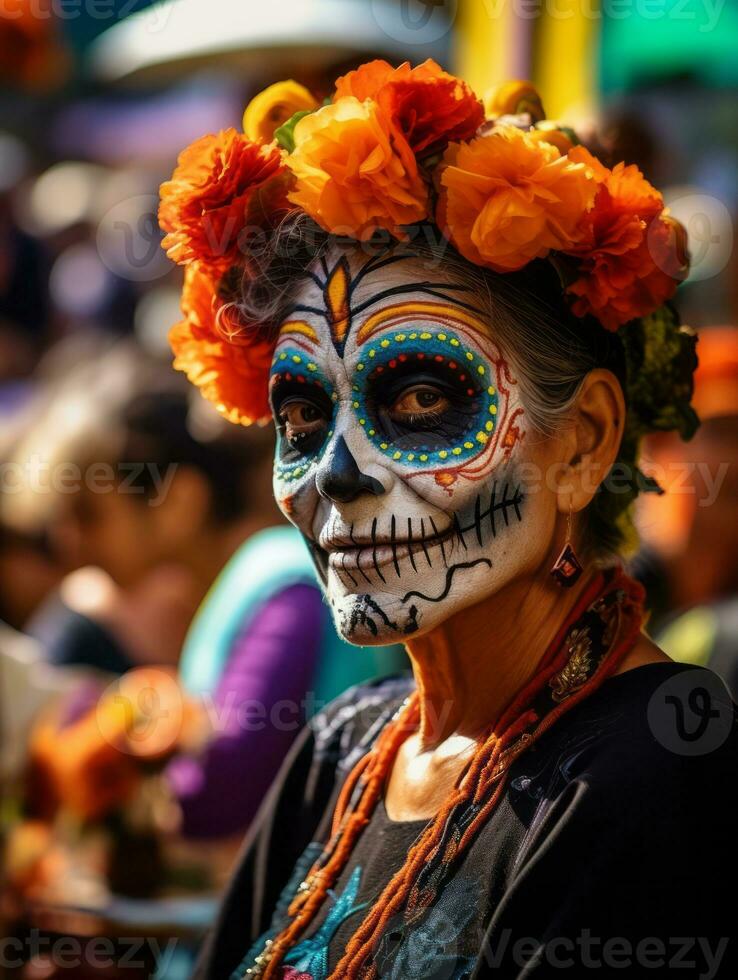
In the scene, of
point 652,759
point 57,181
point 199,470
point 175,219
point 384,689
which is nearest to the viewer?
point 652,759

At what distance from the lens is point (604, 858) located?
6.10 ft

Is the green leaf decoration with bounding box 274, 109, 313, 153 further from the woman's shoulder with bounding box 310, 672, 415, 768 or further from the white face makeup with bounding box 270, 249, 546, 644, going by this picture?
the woman's shoulder with bounding box 310, 672, 415, 768

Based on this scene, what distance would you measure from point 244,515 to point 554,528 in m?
2.61

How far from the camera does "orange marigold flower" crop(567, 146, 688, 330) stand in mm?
2146

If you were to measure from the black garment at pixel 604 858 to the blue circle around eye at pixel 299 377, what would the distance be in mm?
598

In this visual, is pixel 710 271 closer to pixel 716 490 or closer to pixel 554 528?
pixel 716 490

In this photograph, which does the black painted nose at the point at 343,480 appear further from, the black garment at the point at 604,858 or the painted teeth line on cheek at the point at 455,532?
the black garment at the point at 604,858

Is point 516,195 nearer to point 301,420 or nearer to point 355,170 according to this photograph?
point 355,170

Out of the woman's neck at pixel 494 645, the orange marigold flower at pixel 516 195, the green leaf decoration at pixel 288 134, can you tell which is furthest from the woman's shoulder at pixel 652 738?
the green leaf decoration at pixel 288 134

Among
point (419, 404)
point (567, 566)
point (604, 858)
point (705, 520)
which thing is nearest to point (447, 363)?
point (419, 404)

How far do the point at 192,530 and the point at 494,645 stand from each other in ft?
8.38

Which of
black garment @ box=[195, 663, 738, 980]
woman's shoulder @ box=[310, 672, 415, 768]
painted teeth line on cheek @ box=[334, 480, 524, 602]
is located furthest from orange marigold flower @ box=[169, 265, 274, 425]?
black garment @ box=[195, 663, 738, 980]

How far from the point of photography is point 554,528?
2266mm

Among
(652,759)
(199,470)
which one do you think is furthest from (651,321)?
(199,470)
